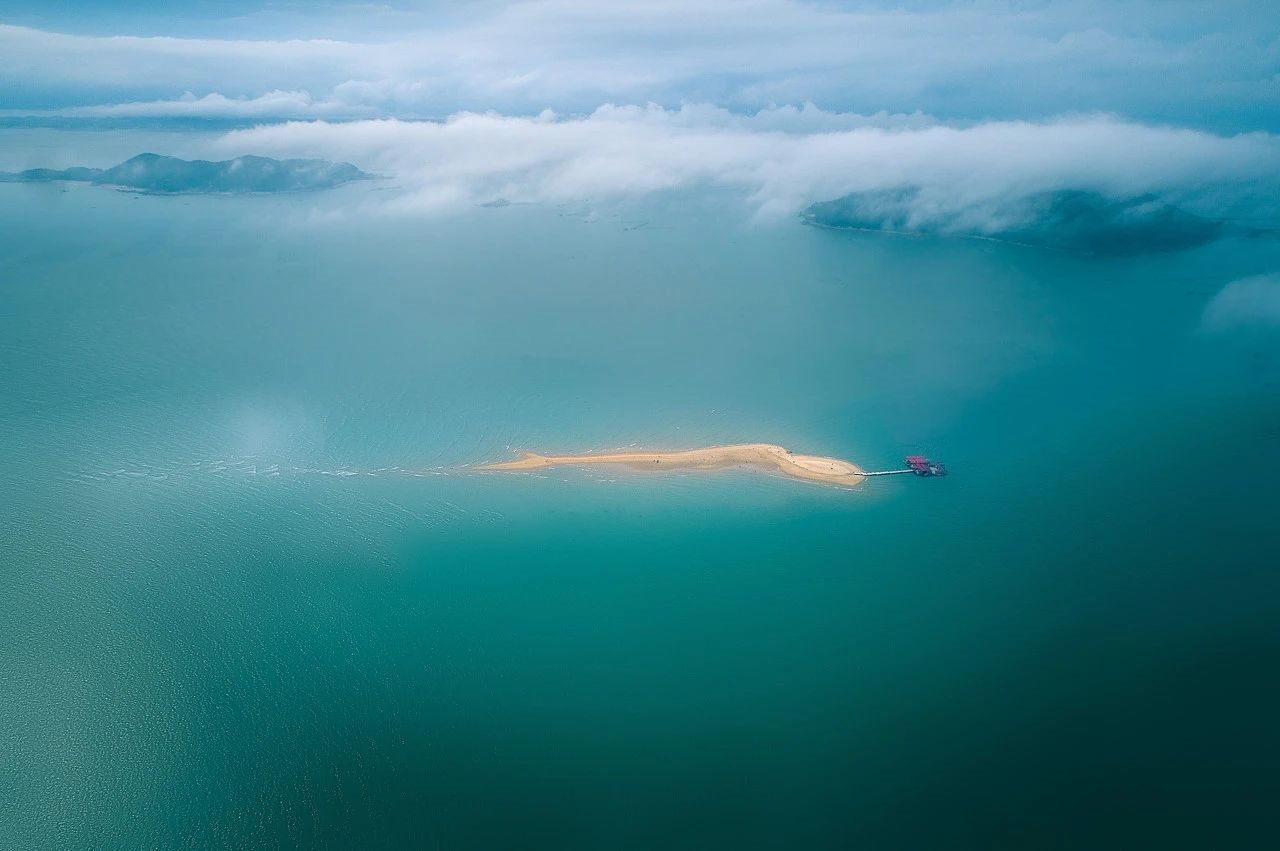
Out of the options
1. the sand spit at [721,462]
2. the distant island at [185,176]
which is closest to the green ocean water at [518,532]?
the sand spit at [721,462]

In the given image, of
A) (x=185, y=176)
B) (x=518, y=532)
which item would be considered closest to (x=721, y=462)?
(x=518, y=532)

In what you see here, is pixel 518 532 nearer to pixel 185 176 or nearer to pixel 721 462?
pixel 721 462

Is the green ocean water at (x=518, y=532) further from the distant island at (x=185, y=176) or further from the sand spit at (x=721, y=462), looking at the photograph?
→ the distant island at (x=185, y=176)

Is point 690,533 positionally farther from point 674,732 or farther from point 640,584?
point 674,732

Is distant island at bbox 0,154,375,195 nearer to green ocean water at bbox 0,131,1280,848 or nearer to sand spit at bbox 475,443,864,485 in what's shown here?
green ocean water at bbox 0,131,1280,848

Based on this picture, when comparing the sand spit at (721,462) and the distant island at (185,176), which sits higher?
the distant island at (185,176)

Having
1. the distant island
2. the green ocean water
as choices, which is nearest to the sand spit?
the green ocean water

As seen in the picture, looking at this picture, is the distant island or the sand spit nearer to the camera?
the sand spit
